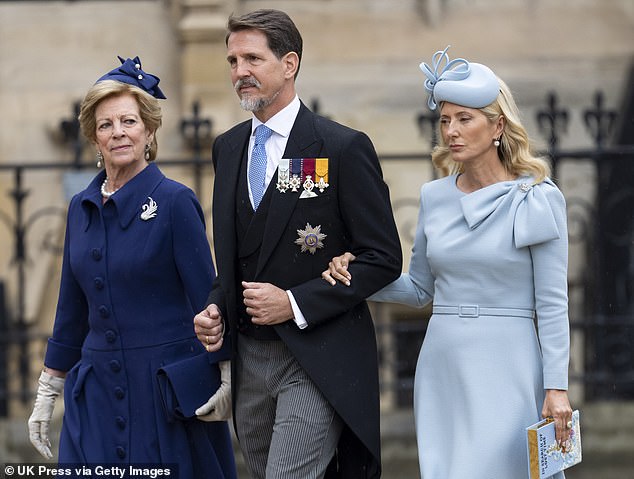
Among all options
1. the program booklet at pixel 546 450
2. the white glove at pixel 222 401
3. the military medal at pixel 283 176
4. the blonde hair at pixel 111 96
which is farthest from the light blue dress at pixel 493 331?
the blonde hair at pixel 111 96

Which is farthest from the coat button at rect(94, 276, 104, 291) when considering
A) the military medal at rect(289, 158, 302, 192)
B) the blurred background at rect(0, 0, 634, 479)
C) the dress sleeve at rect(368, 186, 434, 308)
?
the blurred background at rect(0, 0, 634, 479)

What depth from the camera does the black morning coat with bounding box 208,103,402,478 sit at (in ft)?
15.9

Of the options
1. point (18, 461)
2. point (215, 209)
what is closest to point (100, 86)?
point (215, 209)

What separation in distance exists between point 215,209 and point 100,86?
636 millimetres

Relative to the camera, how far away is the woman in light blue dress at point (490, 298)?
478cm

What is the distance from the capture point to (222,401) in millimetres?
5172

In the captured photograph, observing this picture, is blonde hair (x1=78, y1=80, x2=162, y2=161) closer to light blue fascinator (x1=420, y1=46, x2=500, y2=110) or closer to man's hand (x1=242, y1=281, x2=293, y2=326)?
man's hand (x1=242, y1=281, x2=293, y2=326)

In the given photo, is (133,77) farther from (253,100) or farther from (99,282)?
(99,282)

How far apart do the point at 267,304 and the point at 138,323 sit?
646 millimetres

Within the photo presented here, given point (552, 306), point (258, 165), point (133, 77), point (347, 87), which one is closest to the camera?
point (552, 306)

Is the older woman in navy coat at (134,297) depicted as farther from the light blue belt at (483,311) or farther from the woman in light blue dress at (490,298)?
the light blue belt at (483,311)

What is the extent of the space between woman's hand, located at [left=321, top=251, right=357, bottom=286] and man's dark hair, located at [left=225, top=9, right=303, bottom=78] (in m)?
0.70

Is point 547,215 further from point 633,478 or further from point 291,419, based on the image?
point 633,478

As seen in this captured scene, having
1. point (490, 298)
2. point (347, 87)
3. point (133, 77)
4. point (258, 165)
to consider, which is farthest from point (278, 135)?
point (347, 87)
